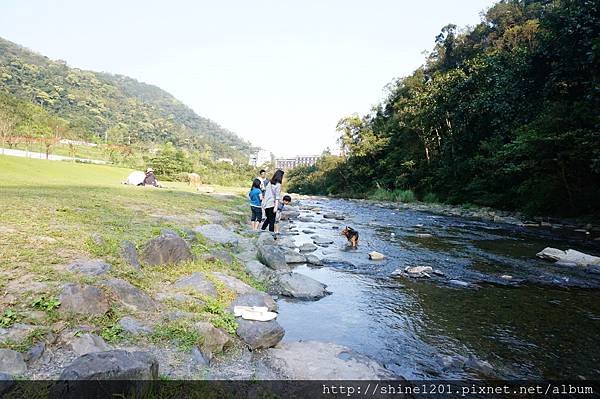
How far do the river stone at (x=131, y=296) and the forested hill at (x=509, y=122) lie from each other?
16203 mm

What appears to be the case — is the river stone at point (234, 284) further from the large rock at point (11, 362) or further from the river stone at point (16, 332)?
the large rock at point (11, 362)

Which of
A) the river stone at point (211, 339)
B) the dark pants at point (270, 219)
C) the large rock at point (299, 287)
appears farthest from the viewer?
the dark pants at point (270, 219)

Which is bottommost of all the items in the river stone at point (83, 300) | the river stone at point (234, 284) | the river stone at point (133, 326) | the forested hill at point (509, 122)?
the river stone at point (234, 284)

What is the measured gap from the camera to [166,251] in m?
5.66

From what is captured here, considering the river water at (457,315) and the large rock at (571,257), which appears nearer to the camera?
the river water at (457,315)

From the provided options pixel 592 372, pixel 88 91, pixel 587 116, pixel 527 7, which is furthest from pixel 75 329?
pixel 88 91

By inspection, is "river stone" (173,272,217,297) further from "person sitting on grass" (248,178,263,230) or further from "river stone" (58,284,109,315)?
"person sitting on grass" (248,178,263,230)

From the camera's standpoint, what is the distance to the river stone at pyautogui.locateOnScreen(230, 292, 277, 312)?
484 centimetres

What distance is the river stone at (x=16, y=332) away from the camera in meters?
3.02

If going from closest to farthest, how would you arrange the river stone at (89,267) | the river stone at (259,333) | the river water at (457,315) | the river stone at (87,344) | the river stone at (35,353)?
the river stone at (35,353)
the river stone at (87,344)
the river stone at (259,333)
the river water at (457,315)
the river stone at (89,267)

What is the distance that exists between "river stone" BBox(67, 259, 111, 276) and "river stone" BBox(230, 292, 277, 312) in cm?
172

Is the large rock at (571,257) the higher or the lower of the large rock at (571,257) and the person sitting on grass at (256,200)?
the lower

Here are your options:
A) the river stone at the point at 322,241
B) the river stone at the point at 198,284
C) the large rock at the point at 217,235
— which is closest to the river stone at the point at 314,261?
the large rock at the point at 217,235

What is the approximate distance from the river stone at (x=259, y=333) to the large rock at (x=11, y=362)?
2010mm
